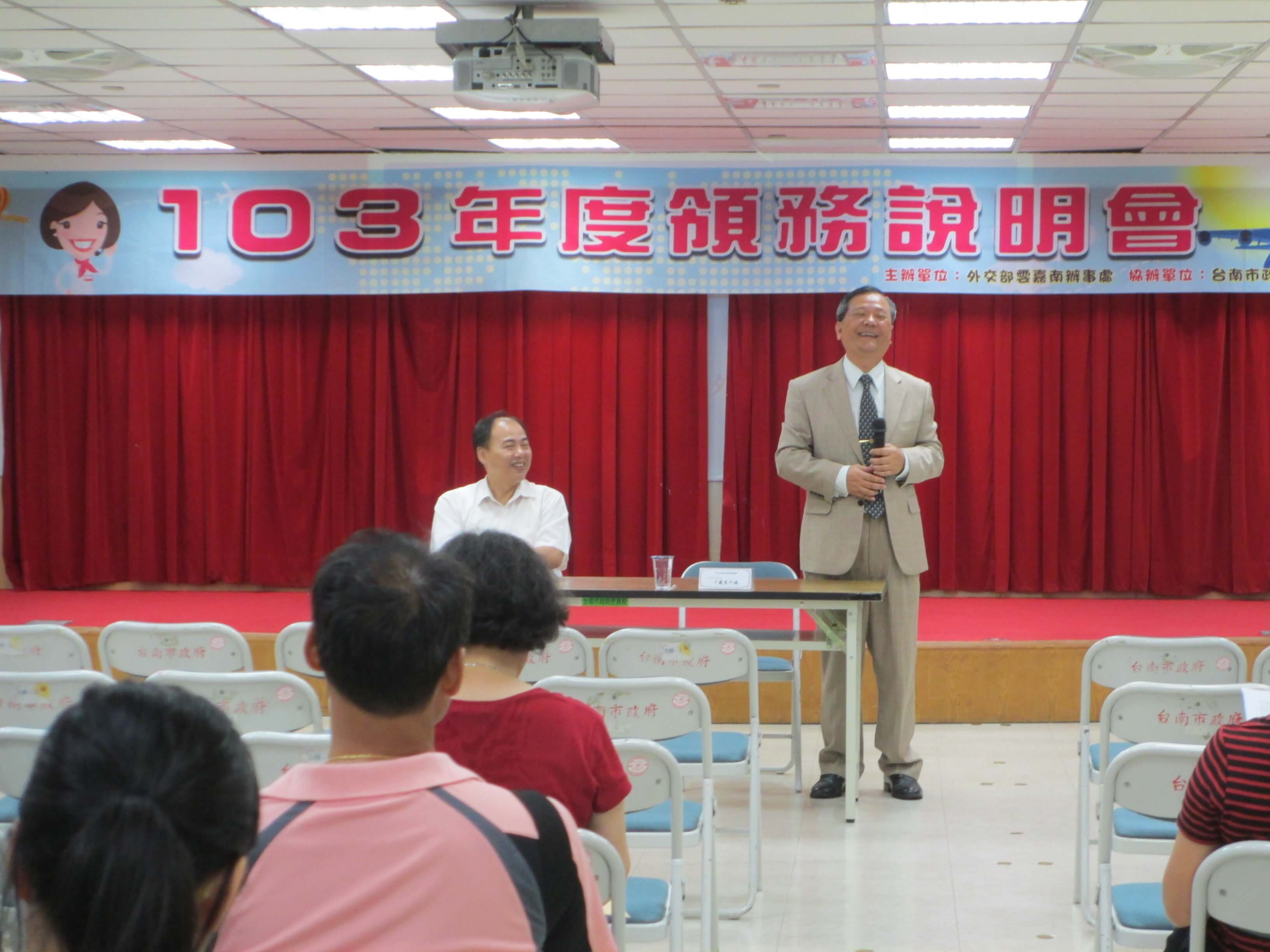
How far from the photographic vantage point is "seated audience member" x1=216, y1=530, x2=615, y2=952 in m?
1.06

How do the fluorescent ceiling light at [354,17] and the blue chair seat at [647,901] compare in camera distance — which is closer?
the blue chair seat at [647,901]

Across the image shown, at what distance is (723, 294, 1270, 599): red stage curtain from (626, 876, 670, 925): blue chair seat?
4.93m

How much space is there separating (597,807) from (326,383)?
Answer: 6.17 meters

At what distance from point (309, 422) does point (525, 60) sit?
144 inches

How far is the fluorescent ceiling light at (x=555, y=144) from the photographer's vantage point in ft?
21.9

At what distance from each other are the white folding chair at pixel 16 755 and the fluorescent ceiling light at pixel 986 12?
11.2 ft

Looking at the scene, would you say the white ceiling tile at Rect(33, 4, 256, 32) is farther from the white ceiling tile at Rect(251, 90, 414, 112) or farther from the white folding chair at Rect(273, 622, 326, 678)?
the white folding chair at Rect(273, 622, 326, 678)

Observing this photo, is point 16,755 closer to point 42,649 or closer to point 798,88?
point 42,649

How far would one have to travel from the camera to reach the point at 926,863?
374cm

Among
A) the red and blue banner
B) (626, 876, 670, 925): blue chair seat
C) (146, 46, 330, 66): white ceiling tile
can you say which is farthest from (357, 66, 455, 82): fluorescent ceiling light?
(626, 876, 670, 925): blue chair seat

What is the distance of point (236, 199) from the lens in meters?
7.16

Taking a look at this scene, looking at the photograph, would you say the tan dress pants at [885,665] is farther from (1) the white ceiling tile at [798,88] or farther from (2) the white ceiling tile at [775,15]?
(1) the white ceiling tile at [798,88]

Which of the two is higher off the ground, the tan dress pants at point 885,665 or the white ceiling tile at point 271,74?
the white ceiling tile at point 271,74

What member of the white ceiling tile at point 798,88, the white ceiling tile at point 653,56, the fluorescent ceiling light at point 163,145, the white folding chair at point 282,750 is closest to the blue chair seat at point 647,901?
the white folding chair at point 282,750
